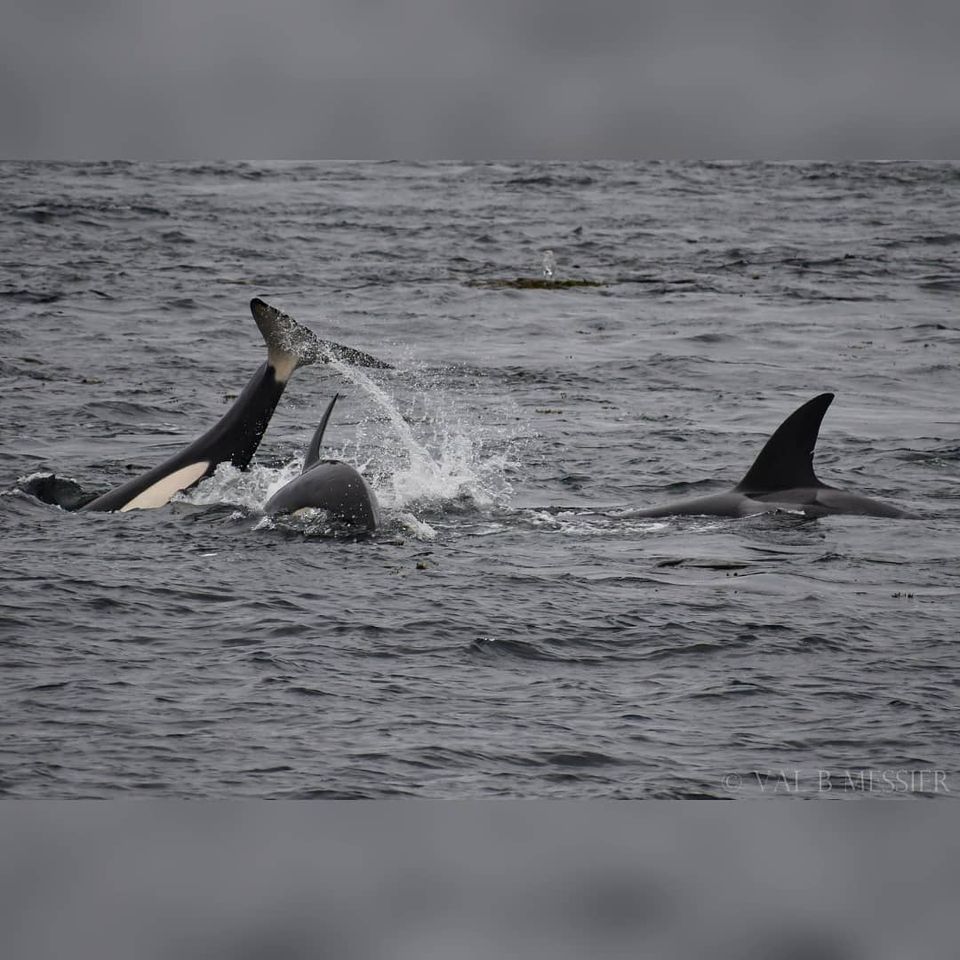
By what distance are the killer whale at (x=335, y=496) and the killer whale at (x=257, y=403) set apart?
5.11 ft

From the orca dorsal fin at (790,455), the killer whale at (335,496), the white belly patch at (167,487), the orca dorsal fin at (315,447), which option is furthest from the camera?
the orca dorsal fin at (790,455)

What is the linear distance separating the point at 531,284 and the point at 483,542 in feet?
67.0

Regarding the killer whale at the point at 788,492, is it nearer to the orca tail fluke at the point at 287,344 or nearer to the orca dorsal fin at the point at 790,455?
the orca dorsal fin at the point at 790,455

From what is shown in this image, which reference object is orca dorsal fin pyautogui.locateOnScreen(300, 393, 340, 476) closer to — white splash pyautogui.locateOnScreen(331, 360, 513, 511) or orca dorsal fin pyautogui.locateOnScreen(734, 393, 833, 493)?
white splash pyautogui.locateOnScreen(331, 360, 513, 511)

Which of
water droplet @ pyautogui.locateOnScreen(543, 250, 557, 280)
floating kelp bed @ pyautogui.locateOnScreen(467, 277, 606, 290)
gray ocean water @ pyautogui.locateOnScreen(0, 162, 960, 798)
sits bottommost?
gray ocean water @ pyautogui.locateOnScreen(0, 162, 960, 798)

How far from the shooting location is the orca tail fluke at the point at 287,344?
15.3 metres

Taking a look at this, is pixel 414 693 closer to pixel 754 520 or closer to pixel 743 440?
pixel 754 520

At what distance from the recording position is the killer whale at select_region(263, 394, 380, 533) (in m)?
13.5

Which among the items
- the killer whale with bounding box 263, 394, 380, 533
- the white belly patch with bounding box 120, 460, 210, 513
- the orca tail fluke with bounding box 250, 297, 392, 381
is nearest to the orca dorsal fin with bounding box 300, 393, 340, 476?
the killer whale with bounding box 263, 394, 380, 533

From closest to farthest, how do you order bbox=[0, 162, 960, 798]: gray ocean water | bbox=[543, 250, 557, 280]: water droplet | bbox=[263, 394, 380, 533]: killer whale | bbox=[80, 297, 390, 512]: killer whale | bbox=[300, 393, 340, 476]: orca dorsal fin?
1. bbox=[0, 162, 960, 798]: gray ocean water
2. bbox=[263, 394, 380, 533]: killer whale
3. bbox=[300, 393, 340, 476]: orca dorsal fin
4. bbox=[80, 297, 390, 512]: killer whale
5. bbox=[543, 250, 557, 280]: water droplet

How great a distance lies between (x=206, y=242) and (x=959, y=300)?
60.6 feet

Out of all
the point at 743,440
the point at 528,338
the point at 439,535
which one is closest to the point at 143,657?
the point at 439,535

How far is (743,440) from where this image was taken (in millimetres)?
19594

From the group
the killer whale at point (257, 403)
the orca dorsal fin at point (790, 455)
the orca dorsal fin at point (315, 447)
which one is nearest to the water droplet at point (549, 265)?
the killer whale at point (257, 403)
